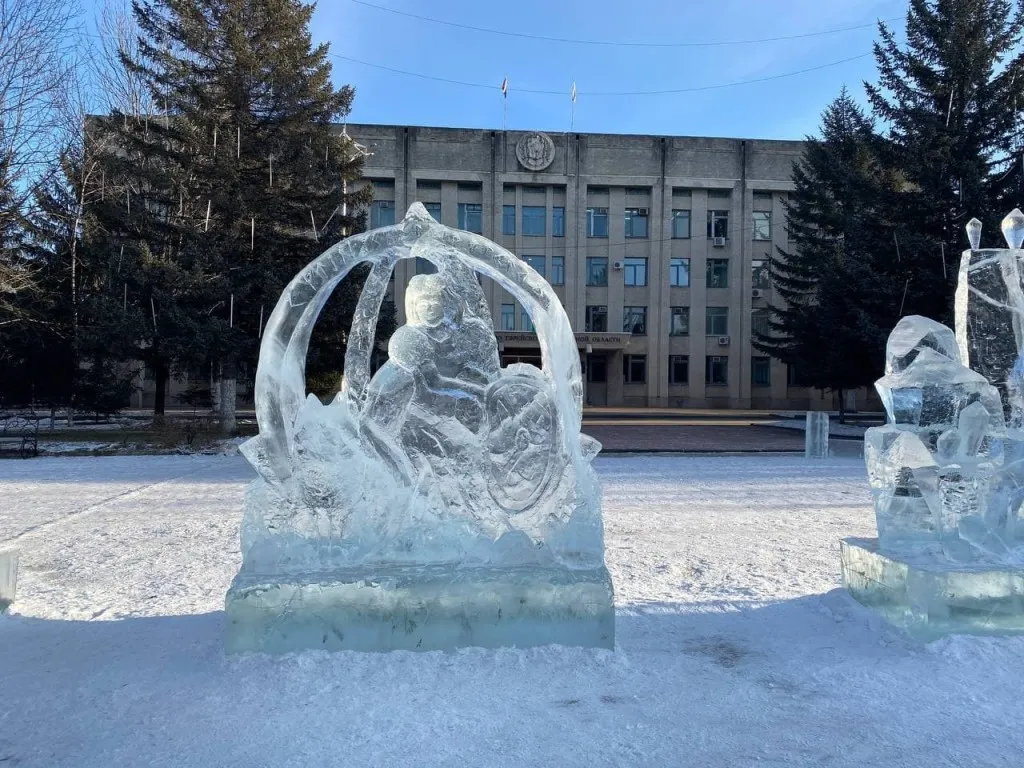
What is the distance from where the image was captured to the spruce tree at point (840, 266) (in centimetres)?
1802

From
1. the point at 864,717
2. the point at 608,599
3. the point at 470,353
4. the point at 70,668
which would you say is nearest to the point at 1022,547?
the point at 864,717

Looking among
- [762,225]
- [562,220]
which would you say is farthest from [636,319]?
[762,225]

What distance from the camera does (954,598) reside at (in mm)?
3988

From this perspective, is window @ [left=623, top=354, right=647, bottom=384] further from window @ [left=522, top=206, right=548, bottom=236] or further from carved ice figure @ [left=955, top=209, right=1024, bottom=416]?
carved ice figure @ [left=955, top=209, right=1024, bottom=416]

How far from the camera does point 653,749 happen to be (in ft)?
9.26

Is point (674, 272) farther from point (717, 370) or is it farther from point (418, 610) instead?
point (418, 610)

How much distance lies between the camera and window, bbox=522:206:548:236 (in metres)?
36.0

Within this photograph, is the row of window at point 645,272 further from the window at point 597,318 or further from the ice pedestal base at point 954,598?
the ice pedestal base at point 954,598

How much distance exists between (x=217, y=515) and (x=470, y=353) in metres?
5.20

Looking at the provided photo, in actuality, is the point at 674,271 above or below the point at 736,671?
above

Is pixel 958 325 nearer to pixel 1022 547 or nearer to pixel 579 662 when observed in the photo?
pixel 1022 547

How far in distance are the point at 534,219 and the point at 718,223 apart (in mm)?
9913

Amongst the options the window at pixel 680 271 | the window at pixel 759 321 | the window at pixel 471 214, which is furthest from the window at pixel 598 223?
the window at pixel 759 321

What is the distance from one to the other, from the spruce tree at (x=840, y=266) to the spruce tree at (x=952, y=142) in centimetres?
72
